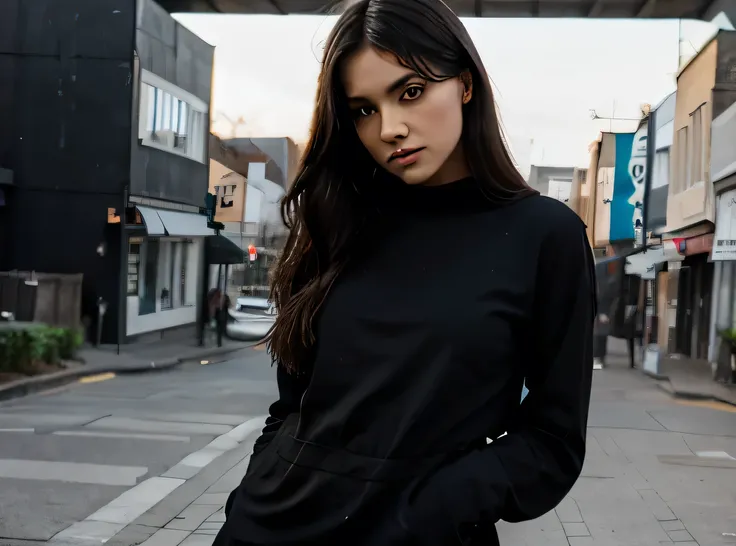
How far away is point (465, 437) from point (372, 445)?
0.11 metres

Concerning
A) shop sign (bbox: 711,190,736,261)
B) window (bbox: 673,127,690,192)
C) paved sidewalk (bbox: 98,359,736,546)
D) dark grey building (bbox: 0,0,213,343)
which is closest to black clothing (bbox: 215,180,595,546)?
paved sidewalk (bbox: 98,359,736,546)

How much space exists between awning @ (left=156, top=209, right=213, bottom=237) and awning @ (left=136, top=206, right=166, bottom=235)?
0.06m

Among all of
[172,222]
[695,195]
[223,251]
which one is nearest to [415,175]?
[223,251]

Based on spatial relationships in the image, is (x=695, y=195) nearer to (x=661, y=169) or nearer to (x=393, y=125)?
(x=661, y=169)

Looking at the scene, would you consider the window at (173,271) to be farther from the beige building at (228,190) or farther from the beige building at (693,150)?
the beige building at (693,150)

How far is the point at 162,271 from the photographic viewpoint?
9766 mm

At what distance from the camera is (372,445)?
0.96 meters

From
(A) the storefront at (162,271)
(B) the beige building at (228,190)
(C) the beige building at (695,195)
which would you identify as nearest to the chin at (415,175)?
(B) the beige building at (228,190)

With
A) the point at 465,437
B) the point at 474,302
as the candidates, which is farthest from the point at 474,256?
the point at 465,437

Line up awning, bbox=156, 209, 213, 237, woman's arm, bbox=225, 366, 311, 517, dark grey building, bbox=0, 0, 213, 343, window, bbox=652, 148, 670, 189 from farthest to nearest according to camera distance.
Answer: window, bbox=652, 148, 670, 189
awning, bbox=156, 209, 213, 237
dark grey building, bbox=0, 0, 213, 343
woman's arm, bbox=225, 366, 311, 517

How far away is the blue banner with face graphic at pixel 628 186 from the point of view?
14.4 metres

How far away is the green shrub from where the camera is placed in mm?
8516

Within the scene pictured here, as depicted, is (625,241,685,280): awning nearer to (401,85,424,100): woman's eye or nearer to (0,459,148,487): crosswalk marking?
(0,459,148,487): crosswalk marking

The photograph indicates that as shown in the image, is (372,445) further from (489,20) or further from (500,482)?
(489,20)
